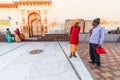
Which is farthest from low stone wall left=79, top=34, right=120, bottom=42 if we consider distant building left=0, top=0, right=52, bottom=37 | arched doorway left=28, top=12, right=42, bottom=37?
arched doorway left=28, top=12, right=42, bottom=37

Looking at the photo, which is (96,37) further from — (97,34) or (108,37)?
(108,37)

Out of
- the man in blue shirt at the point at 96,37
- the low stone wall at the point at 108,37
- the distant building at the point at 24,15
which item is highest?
the distant building at the point at 24,15

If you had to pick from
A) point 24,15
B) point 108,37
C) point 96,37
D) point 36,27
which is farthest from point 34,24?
point 96,37

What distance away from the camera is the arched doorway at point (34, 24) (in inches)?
624

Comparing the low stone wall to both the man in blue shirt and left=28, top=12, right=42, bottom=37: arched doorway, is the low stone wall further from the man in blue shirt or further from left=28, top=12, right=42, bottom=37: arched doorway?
the man in blue shirt

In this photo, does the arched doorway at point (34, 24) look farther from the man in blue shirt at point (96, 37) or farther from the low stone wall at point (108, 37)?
the man in blue shirt at point (96, 37)

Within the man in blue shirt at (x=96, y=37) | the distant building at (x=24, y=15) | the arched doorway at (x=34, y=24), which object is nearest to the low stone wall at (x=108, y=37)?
the distant building at (x=24, y=15)

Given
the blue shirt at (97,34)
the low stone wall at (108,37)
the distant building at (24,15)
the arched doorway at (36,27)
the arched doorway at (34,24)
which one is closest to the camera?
the blue shirt at (97,34)

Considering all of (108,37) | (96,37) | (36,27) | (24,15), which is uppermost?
(24,15)

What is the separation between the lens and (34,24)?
1609 cm

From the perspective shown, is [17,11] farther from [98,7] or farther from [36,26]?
[98,7]

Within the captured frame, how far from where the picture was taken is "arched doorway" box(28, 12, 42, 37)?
15.8 meters

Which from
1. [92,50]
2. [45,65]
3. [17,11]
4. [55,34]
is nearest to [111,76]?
[92,50]

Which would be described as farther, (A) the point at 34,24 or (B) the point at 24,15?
(A) the point at 34,24
